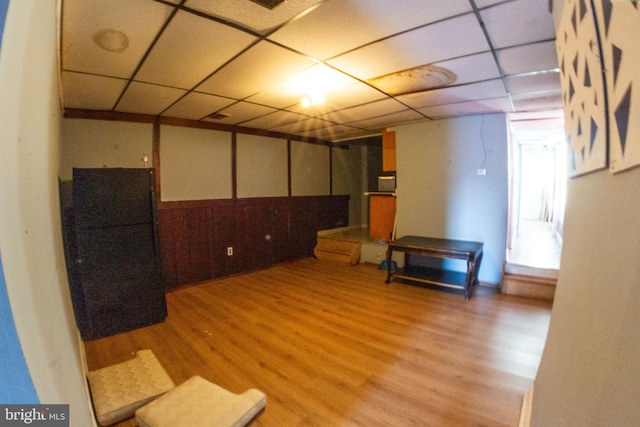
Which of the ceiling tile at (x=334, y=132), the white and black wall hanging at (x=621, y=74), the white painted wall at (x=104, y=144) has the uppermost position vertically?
the ceiling tile at (x=334, y=132)

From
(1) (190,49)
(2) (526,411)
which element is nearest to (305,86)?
(1) (190,49)

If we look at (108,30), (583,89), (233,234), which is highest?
(108,30)

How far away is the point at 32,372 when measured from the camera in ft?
2.01

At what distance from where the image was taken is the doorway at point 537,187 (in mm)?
4059

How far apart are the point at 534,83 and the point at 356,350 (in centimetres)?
303

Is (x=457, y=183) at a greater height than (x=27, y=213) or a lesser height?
greater

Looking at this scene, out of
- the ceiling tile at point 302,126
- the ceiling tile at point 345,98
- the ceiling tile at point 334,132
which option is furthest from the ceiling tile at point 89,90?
the ceiling tile at point 334,132

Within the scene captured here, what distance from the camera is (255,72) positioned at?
228 cm

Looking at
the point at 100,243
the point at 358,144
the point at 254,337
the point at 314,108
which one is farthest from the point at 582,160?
the point at 358,144

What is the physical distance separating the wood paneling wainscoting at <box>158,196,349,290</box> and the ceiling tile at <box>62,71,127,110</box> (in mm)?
1396

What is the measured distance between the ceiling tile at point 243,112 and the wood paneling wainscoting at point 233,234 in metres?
1.32

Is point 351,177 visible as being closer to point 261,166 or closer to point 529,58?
point 261,166

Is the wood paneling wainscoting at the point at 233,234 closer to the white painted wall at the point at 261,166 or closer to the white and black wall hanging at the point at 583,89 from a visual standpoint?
the white painted wall at the point at 261,166

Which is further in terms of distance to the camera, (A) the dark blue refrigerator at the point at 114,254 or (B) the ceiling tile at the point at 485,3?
(A) the dark blue refrigerator at the point at 114,254
